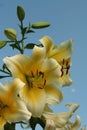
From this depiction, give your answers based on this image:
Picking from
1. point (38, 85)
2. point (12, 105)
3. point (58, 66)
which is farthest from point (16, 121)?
point (58, 66)

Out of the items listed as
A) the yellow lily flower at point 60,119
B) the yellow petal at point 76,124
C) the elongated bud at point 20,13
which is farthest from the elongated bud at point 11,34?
the yellow petal at point 76,124

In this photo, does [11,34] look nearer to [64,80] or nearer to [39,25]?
[39,25]

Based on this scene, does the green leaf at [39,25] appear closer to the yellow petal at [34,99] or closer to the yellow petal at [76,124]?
the yellow petal at [34,99]

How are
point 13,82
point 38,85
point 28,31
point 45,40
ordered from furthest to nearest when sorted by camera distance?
point 28,31, point 45,40, point 38,85, point 13,82

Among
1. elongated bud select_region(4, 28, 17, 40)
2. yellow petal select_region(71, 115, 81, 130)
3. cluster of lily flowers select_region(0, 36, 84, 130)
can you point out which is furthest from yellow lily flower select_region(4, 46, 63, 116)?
yellow petal select_region(71, 115, 81, 130)

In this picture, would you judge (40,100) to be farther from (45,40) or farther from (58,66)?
(45,40)

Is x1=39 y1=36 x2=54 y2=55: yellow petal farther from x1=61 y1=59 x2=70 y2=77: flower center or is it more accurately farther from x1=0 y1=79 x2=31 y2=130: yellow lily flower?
x1=0 y1=79 x2=31 y2=130: yellow lily flower

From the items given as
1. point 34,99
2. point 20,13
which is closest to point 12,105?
point 34,99
